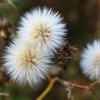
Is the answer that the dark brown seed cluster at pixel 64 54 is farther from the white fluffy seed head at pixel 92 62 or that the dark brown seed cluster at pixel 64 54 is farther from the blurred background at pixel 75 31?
the blurred background at pixel 75 31

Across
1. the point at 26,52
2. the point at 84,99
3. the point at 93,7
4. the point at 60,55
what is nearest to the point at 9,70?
the point at 26,52

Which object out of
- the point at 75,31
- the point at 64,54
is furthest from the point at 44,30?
the point at 75,31

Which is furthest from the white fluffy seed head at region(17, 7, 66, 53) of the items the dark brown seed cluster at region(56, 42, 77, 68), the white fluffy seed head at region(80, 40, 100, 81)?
the white fluffy seed head at region(80, 40, 100, 81)

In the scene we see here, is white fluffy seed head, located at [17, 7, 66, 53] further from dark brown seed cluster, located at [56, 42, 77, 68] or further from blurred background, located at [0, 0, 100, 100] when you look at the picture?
blurred background, located at [0, 0, 100, 100]

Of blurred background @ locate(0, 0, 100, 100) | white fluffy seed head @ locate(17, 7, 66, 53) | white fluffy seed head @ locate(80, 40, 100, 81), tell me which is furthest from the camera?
blurred background @ locate(0, 0, 100, 100)

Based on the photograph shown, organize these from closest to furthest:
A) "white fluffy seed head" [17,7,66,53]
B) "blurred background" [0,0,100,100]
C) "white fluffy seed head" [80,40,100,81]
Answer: "white fluffy seed head" [17,7,66,53] → "white fluffy seed head" [80,40,100,81] → "blurred background" [0,0,100,100]

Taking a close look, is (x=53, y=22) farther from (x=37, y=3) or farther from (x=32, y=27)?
(x=37, y=3)
